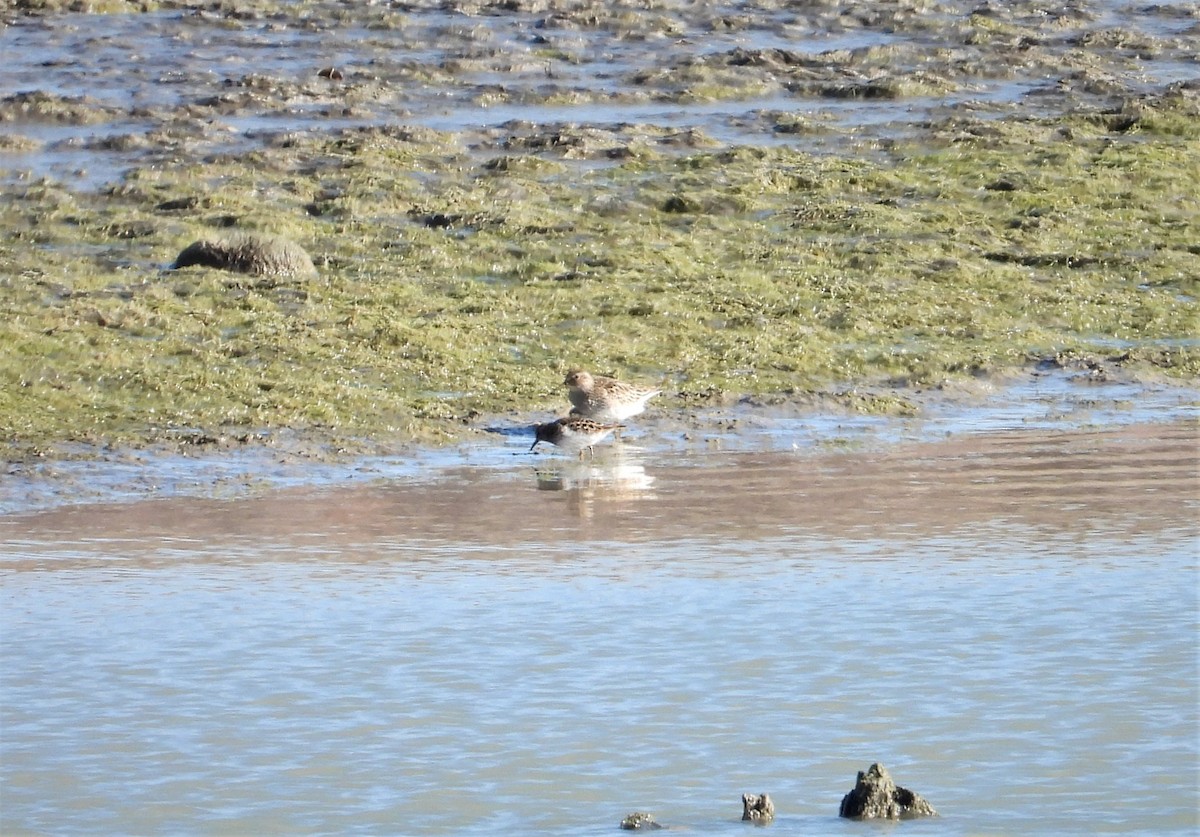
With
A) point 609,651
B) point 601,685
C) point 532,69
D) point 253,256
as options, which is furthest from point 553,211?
point 601,685

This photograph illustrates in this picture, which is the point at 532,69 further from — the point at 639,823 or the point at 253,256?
the point at 639,823

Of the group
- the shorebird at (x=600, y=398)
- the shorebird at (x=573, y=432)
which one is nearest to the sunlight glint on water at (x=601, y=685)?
the shorebird at (x=573, y=432)

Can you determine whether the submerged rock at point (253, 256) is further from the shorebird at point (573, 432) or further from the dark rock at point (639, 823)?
the dark rock at point (639, 823)

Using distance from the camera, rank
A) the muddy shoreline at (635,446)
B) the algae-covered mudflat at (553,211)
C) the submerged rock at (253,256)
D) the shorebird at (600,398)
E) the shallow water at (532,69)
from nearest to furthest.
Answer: the muddy shoreline at (635,446) < the shorebird at (600,398) < the algae-covered mudflat at (553,211) < the submerged rock at (253,256) < the shallow water at (532,69)

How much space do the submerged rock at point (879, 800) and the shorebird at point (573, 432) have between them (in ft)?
24.5

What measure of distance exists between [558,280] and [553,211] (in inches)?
138

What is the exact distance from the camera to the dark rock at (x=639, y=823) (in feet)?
23.1

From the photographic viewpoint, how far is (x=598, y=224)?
22891mm

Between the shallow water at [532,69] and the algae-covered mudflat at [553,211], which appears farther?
the shallow water at [532,69]

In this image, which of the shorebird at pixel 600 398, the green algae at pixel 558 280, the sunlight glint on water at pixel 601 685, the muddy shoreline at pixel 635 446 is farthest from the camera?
the green algae at pixel 558 280

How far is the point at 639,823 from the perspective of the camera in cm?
704

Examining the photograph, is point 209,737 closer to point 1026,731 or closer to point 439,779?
point 439,779

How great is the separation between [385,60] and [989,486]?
24.2m

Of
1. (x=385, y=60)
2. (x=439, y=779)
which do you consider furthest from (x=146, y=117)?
(x=439, y=779)
